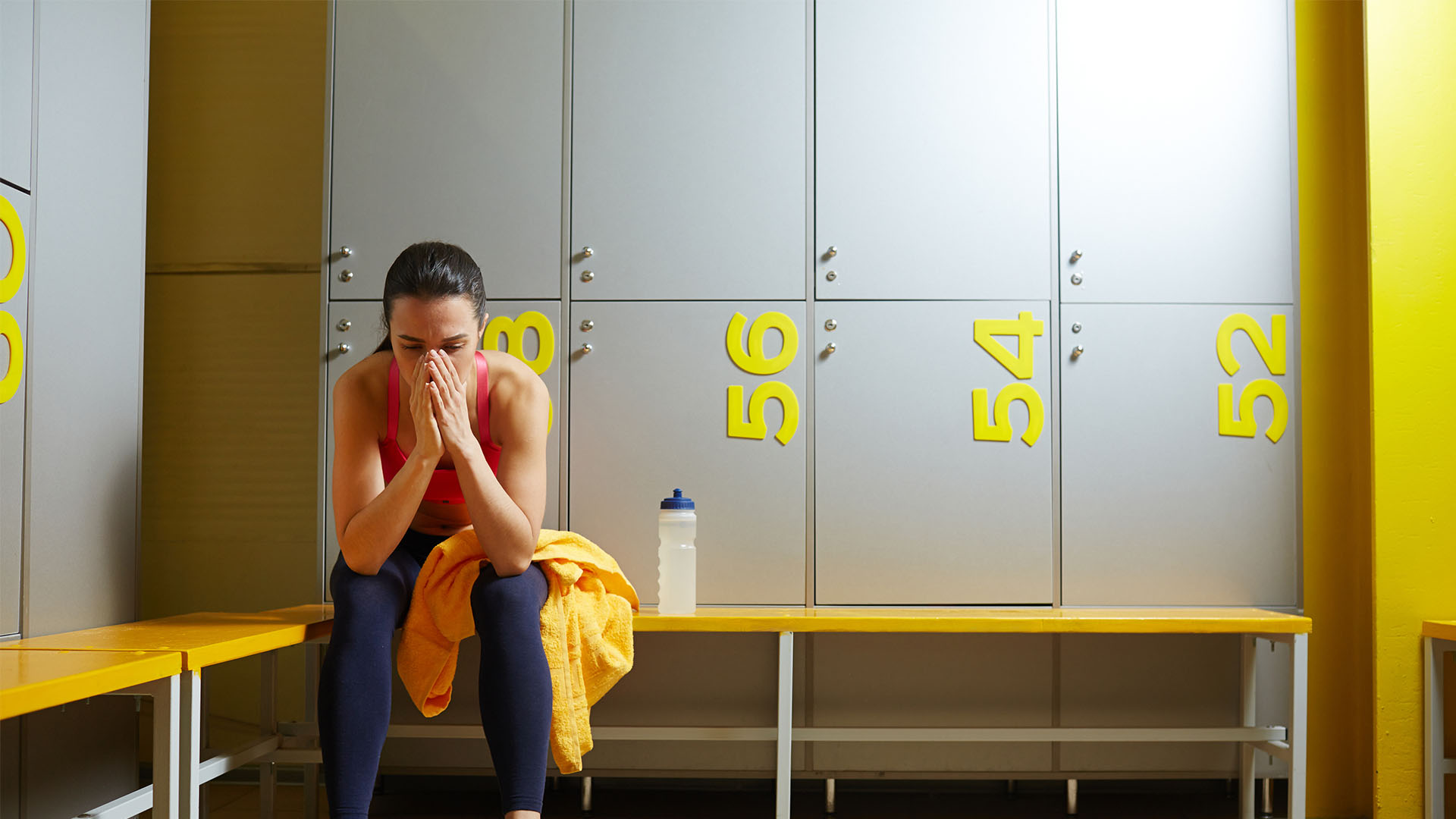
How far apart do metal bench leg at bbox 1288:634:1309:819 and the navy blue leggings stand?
1.49 m

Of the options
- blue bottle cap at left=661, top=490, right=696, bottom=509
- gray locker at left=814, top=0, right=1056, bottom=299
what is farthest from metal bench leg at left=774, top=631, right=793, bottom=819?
gray locker at left=814, top=0, right=1056, bottom=299

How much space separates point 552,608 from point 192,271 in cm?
167

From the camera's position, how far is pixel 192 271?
8.51ft

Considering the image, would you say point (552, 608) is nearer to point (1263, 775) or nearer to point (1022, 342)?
point (1022, 342)

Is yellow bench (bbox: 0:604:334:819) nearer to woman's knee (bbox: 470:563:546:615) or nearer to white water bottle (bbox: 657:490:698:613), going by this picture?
woman's knee (bbox: 470:563:546:615)

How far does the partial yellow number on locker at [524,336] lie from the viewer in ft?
7.18

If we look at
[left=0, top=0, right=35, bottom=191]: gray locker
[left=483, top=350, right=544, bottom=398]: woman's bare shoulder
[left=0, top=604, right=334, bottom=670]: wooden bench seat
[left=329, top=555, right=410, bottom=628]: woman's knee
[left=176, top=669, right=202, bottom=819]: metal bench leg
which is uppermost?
[left=0, top=0, right=35, bottom=191]: gray locker

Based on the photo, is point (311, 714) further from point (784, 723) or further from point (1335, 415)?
point (1335, 415)

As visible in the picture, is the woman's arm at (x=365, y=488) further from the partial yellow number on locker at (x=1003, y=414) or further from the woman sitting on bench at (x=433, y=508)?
the partial yellow number on locker at (x=1003, y=414)

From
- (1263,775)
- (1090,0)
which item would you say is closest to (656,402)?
(1090,0)

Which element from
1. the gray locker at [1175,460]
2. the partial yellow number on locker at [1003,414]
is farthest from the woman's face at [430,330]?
the gray locker at [1175,460]

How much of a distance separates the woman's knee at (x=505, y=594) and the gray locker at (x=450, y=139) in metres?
0.85

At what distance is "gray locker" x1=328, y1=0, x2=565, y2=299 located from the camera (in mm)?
2199

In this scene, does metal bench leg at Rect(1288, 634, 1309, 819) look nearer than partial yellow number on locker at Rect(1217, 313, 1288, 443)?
Yes
